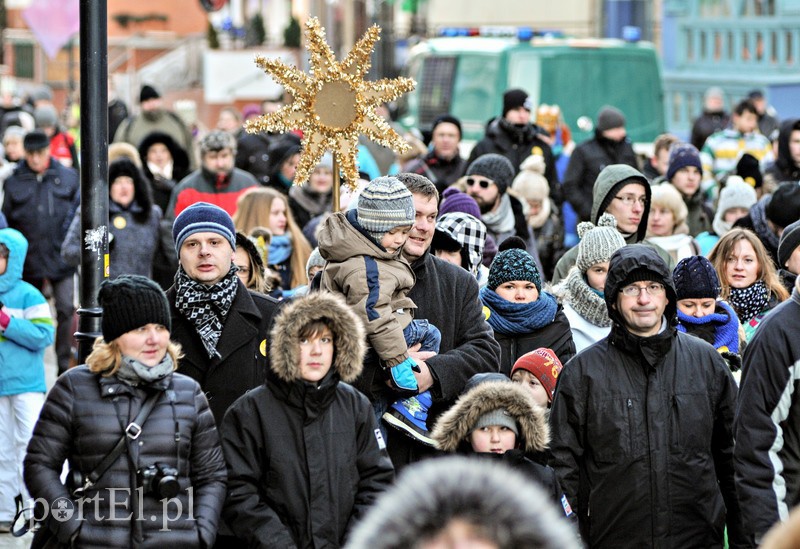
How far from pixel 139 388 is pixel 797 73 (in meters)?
24.1

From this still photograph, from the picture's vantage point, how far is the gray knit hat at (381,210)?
6180mm

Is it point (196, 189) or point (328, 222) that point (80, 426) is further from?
point (196, 189)

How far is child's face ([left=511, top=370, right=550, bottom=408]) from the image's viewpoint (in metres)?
6.98

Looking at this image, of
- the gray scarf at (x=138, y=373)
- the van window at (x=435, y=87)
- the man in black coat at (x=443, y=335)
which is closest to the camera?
the gray scarf at (x=138, y=373)

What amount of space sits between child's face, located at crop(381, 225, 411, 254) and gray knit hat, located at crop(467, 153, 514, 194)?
14.3 ft

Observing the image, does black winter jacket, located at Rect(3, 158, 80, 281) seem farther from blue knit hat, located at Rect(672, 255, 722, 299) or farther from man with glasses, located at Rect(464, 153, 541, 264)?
blue knit hat, located at Rect(672, 255, 722, 299)

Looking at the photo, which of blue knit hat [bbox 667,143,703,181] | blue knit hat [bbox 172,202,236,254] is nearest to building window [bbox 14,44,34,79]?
blue knit hat [bbox 667,143,703,181]

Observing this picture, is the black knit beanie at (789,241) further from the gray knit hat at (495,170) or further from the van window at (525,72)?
the van window at (525,72)

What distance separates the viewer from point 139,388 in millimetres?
5613

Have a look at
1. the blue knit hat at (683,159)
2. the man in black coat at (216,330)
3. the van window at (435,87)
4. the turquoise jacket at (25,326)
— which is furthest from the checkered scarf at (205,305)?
the van window at (435,87)

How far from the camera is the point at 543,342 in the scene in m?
7.48

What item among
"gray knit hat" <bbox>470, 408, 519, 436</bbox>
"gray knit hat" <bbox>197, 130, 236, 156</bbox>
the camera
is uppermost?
"gray knit hat" <bbox>197, 130, 236, 156</bbox>

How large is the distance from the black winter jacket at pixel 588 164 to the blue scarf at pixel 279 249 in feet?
13.3

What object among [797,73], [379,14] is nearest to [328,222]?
[797,73]
